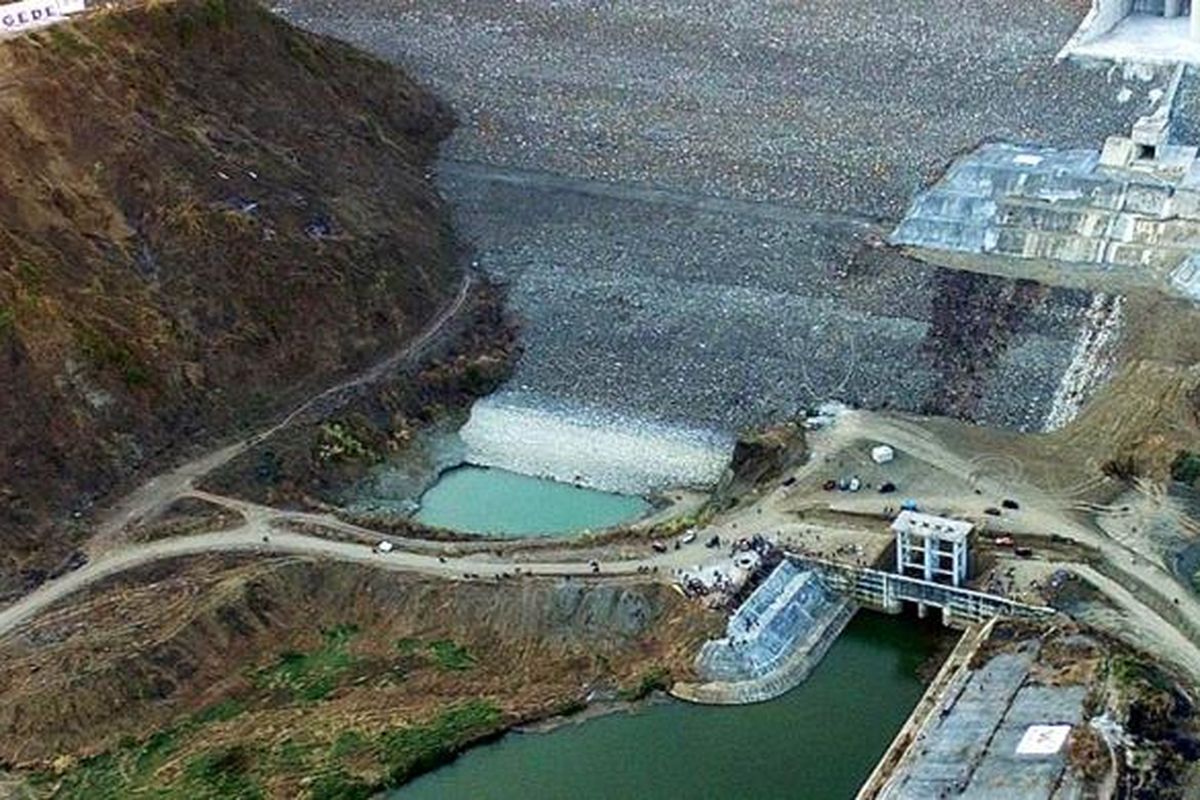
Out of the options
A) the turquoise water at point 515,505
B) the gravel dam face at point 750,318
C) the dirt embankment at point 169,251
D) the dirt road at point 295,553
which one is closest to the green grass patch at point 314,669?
the dirt road at point 295,553

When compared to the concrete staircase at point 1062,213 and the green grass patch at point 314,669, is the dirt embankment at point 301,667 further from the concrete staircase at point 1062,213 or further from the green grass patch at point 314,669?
the concrete staircase at point 1062,213

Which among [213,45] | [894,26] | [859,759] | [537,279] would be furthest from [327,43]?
[859,759]

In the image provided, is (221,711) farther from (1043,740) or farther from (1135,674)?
(1135,674)

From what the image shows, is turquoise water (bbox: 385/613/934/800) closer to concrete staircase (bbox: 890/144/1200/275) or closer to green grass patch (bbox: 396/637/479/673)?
green grass patch (bbox: 396/637/479/673)

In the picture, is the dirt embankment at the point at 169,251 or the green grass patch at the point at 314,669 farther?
the dirt embankment at the point at 169,251

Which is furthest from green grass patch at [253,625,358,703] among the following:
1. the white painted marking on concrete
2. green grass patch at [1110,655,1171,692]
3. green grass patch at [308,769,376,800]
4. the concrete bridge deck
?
green grass patch at [1110,655,1171,692]
